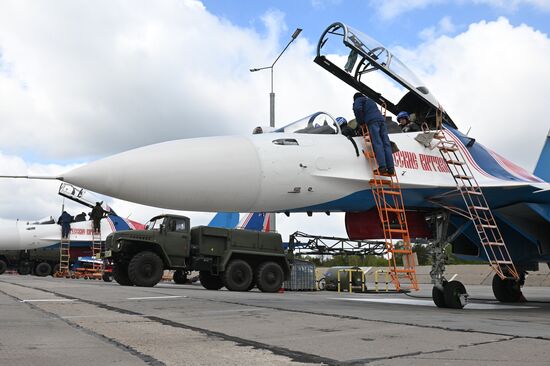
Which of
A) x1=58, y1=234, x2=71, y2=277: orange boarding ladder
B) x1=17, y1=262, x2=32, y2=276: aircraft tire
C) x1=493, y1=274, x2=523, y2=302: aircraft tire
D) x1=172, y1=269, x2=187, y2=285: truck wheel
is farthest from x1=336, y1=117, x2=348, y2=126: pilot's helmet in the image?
x1=17, y1=262, x2=32, y2=276: aircraft tire

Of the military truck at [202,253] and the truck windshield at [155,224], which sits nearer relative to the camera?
the military truck at [202,253]

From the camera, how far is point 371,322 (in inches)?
195

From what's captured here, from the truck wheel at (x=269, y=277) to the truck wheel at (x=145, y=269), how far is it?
107 inches

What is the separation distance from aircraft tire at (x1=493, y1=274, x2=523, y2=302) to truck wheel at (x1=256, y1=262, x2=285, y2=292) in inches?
222

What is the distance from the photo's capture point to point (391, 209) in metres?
7.38

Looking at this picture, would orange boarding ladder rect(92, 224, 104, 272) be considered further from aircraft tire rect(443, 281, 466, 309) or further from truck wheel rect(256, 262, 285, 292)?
aircraft tire rect(443, 281, 466, 309)

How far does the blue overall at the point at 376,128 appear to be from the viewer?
23.4 feet

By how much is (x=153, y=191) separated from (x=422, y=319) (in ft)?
10.5

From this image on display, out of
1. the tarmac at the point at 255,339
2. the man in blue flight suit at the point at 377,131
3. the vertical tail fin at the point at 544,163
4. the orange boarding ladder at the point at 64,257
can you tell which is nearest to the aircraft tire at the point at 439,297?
the man in blue flight suit at the point at 377,131

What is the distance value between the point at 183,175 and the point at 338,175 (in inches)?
86.3

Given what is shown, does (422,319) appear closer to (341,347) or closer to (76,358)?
(341,347)

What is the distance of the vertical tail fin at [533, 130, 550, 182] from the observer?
37.3 feet

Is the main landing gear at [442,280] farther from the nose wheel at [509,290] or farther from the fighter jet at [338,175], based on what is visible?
the nose wheel at [509,290]

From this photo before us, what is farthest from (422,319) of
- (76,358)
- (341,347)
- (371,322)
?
(76,358)
